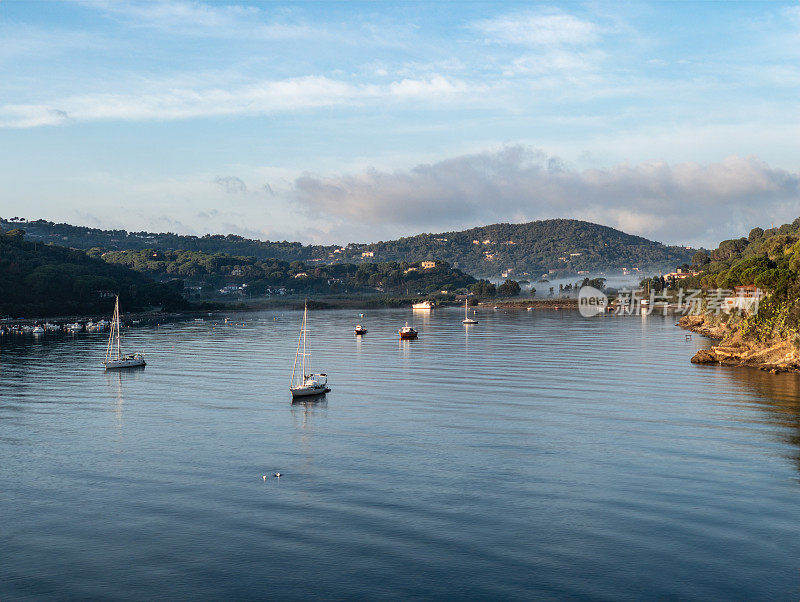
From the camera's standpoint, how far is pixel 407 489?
146 ft

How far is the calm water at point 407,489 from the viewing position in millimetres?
32719

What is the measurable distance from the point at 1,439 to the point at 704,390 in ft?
238

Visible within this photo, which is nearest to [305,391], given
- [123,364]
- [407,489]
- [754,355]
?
[407,489]

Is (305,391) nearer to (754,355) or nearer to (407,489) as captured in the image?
(407,489)

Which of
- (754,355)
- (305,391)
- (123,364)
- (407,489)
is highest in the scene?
(754,355)

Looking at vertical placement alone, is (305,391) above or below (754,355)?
below

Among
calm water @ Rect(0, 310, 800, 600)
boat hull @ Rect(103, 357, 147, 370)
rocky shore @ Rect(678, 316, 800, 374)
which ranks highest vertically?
rocky shore @ Rect(678, 316, 800, 374)

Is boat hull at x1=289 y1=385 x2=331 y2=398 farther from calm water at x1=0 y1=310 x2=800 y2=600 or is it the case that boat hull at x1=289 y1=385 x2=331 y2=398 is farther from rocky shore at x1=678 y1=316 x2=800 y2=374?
rocky shore at x1=678 y1=316 x2=800 y2=374

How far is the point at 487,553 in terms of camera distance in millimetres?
34938

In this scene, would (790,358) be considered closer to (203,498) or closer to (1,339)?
(203,498)

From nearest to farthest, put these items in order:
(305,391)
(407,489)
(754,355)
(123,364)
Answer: (407,489), (305,391), (754,355), (123,364)

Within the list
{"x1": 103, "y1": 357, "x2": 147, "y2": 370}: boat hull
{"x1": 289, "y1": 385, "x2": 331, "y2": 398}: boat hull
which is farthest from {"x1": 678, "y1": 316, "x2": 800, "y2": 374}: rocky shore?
{"x1": 103, "y1": 357, "x2": 147, "y2": 370}: boat hull

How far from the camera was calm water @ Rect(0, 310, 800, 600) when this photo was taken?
32.7m

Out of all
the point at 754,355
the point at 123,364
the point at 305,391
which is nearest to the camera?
the point at 305,391
